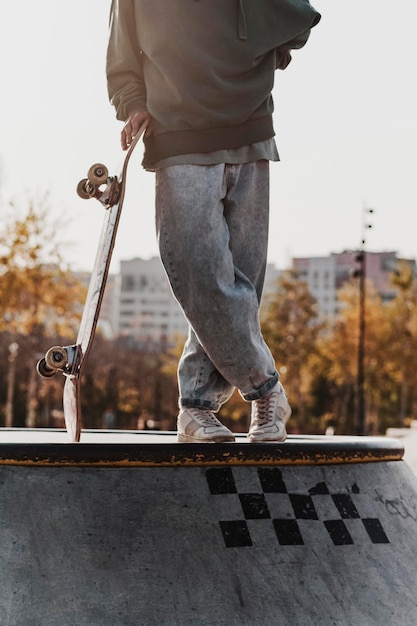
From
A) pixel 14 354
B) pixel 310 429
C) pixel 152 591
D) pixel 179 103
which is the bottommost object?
pixel 310 429

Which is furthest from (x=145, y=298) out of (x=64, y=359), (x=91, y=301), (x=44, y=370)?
(x=64, y=359)

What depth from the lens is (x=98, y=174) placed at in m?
3.88

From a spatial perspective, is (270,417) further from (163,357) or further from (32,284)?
(163,357)

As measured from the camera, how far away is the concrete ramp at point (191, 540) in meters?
3.00

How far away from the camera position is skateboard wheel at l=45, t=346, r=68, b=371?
367cm

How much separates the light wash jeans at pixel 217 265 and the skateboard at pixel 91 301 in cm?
16

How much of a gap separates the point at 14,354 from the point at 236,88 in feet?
97.1

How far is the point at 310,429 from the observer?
56.0 metres

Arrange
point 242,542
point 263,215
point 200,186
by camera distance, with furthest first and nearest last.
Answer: point 263,215 < point 200,186 < point 242,542

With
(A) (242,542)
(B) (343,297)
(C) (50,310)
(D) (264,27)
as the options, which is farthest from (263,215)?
(B) (343,297)

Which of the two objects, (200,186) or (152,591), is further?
(200,186)

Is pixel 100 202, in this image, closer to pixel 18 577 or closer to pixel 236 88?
pixel 236 88

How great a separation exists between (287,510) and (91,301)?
1.06 m

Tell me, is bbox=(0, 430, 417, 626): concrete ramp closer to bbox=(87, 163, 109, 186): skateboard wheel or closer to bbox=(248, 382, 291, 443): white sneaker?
bbox=(248, 382, 291, 443): white sneaker
